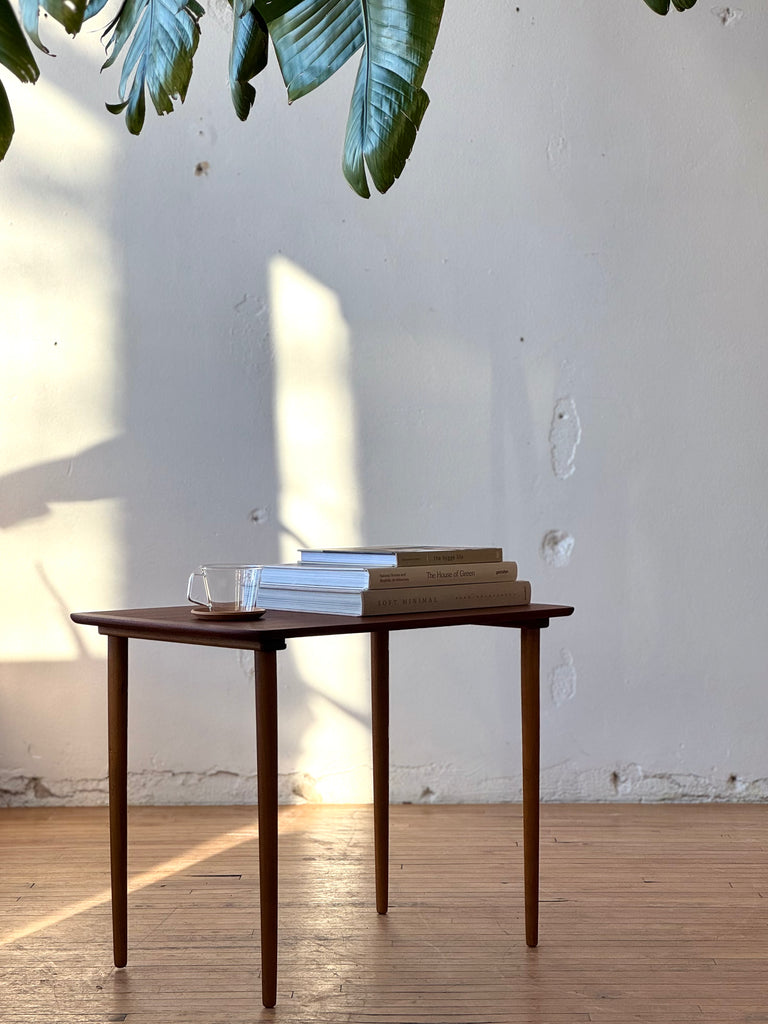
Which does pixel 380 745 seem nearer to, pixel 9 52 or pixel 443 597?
pixel 443 597

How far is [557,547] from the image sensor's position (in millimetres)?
3148

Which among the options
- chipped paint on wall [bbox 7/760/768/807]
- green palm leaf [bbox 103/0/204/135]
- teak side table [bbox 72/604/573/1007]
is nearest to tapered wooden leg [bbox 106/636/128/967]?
teak side table [bbox 72/604/573/1007]

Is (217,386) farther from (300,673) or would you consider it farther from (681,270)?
(681,270)

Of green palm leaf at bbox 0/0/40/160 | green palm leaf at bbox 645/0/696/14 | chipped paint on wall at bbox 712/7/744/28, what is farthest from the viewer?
chipped paint on wall at bbox 712/7/744/28

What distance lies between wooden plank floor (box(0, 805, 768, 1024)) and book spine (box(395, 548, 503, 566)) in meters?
0.71

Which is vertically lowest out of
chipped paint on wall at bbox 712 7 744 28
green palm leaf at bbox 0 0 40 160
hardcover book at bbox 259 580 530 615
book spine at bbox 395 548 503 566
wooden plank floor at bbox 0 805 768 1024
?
wooden plank floor at bbox 0 805 768 1024

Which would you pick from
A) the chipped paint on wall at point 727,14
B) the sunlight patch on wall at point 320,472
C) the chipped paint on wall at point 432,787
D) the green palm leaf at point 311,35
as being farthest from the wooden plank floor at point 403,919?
the chipped paint on wall at point 727,14

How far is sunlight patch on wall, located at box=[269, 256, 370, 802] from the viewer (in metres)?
3.15

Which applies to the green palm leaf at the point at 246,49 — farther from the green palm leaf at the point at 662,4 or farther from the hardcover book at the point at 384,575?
the hardcover book at the point at 384,575

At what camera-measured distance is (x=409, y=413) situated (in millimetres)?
3150

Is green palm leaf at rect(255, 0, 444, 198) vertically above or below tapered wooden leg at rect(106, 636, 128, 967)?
above

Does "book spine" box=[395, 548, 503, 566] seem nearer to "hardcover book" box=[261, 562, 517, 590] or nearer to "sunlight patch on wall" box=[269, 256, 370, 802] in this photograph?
"hardcover book" box=[261, 562, 517, 590]

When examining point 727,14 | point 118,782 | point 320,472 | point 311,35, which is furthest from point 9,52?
point 727,14

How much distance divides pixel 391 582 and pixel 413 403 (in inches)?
55.9
